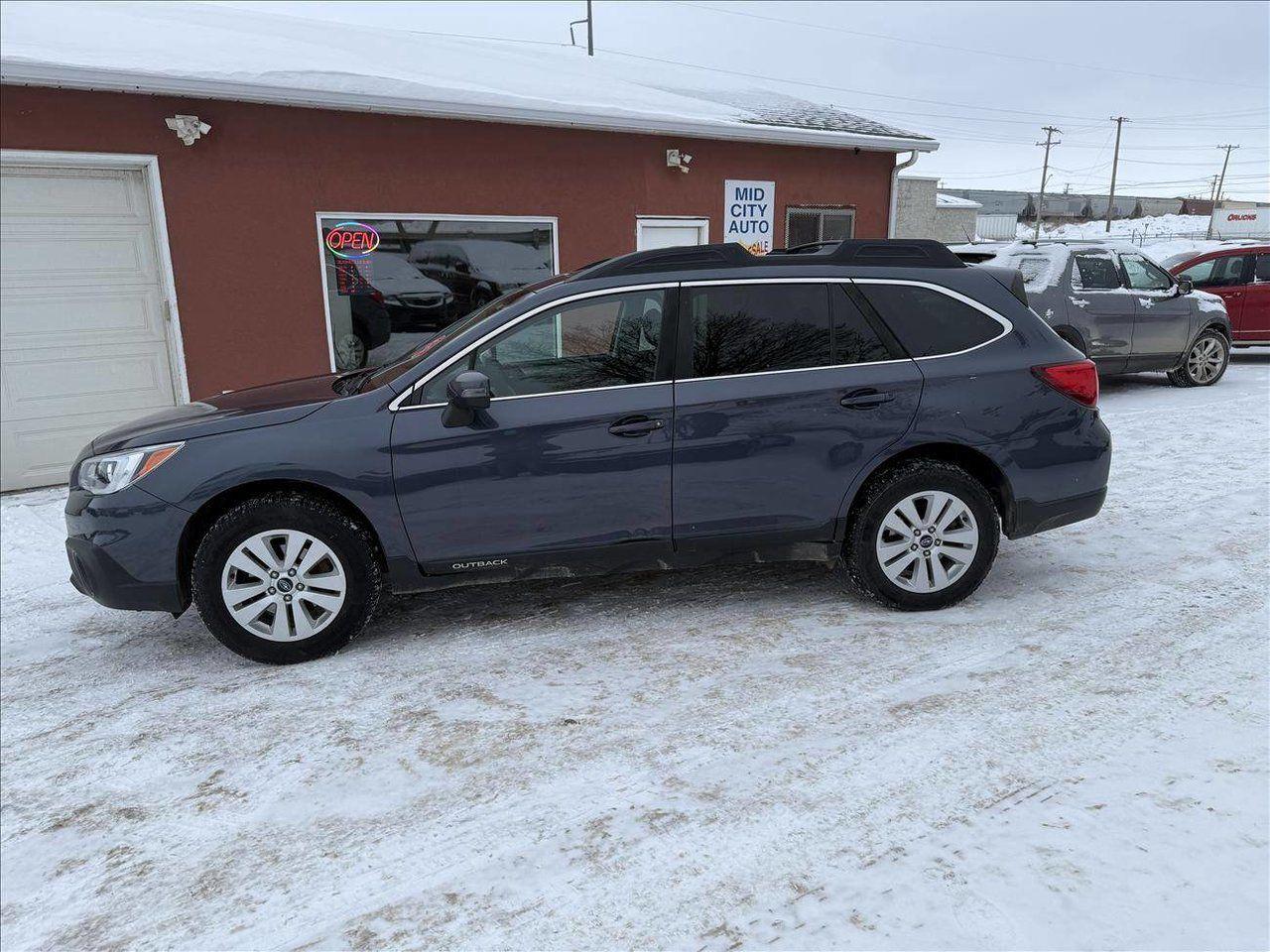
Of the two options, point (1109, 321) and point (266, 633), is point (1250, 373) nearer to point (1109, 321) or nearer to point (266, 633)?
point (1109, 321)

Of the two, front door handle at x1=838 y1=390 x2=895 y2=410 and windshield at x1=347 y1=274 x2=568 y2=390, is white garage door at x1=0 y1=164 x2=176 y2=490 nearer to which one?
windshield at x1=347 y1=274 x2=568 y2=390

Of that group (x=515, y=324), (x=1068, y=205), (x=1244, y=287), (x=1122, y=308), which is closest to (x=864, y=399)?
(x=515, y=324)

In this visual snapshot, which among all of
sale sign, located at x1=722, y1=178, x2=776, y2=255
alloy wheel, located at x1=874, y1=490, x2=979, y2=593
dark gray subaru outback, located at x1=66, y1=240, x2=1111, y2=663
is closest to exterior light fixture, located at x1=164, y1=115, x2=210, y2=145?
dark gray subaru outback, located at x1=66, y1=240, x2=1111, y2=663

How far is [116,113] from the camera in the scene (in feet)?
24.6

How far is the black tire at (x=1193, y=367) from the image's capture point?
1114 centimetres

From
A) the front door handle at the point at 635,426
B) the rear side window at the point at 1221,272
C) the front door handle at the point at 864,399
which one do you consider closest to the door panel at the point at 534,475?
the front door handle at the point at 635,426

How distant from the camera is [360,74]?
8945 mm

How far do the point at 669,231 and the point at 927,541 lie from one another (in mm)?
7812

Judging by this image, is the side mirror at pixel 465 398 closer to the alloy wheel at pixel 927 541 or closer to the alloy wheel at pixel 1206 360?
the alloy wheel at pixel 927 541

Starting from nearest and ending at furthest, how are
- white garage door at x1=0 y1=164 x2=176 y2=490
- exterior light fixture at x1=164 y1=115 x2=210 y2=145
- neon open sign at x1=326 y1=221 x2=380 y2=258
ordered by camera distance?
white garage door at x1=0 y1=164 x2=176 y2=490
exterior light fixture at x1=164 y1=115 x2=210 y2=145
neon open sign at x1=326 y1=221 x2=380 y2=258

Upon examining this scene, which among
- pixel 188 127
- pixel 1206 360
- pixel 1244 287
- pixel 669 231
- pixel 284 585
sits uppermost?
pixel 188 127

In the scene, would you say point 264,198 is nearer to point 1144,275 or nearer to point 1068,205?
point 1144,275

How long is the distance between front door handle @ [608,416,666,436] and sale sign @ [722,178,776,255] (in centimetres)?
811

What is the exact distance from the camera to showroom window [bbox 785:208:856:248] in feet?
40.2
